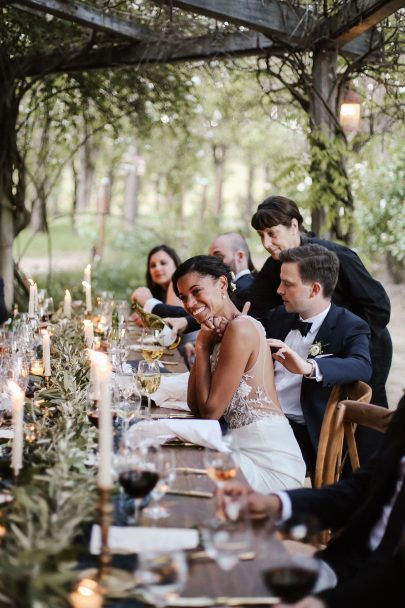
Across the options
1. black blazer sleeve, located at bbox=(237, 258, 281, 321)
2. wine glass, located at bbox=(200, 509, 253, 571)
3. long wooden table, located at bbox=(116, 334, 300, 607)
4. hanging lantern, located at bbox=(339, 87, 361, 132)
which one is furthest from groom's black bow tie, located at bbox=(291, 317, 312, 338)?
hanging lantern, located at bbox=(339, 87, 361, 132)

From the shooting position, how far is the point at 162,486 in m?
1.72

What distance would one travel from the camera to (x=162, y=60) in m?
5.76

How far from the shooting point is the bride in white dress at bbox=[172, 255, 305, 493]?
2632mm

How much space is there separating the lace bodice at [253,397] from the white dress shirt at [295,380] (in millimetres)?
469

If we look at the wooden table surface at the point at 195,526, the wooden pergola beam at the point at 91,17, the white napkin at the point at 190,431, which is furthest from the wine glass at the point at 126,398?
the wooden pergola beam at the point at 91,17

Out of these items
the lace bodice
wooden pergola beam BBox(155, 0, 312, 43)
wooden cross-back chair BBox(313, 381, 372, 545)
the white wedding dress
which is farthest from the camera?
wooden pergola beam BBox(155, 0, 312, 43)

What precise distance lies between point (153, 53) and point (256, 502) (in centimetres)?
454

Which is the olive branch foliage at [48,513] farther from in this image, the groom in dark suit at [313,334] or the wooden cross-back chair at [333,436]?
the groom in dark suit at [313,334]

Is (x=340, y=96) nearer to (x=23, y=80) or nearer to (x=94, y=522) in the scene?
(x=23, y=80)

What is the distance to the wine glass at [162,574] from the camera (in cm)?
A: 125

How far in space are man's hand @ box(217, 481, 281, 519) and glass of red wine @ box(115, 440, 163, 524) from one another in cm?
17

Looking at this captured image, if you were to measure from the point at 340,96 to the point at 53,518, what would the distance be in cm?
410

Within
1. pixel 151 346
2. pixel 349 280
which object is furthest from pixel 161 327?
pixel 349 280

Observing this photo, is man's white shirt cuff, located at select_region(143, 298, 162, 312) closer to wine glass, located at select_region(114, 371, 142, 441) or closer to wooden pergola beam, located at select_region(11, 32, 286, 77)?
wooden pergola beam, located at select_region(11, 32, 286, 77)
